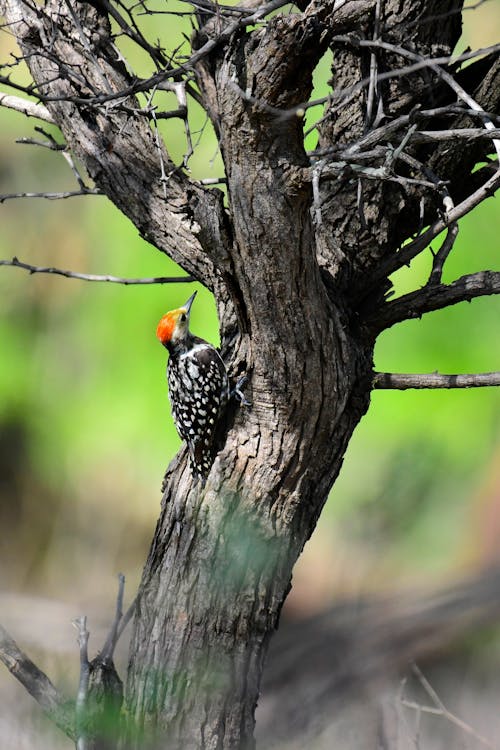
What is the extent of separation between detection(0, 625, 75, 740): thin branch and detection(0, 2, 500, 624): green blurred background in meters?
2.34

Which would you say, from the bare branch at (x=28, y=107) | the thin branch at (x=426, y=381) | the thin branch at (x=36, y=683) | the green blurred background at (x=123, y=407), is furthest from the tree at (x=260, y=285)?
the green blurred background at (x=123, y=407)

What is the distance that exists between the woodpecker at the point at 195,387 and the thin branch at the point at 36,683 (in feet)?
2.41

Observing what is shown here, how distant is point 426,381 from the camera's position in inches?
102

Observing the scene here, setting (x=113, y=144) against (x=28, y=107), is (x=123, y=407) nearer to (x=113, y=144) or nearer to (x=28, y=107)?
(x=28, y=107)

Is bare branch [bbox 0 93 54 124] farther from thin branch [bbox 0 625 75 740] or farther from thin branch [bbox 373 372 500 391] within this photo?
thin branch [bbox 0 625 75 740]

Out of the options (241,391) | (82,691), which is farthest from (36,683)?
(241,391)

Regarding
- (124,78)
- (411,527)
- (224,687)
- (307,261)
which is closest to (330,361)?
(307,261)

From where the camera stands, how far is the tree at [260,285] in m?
2.26

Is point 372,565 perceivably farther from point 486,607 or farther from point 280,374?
point 486,607

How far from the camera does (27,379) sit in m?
6.18

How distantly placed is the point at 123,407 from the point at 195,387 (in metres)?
2.90

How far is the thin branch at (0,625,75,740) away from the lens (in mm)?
2242

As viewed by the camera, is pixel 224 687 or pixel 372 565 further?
pixel 224 687

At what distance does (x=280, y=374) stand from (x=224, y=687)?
987 mm
